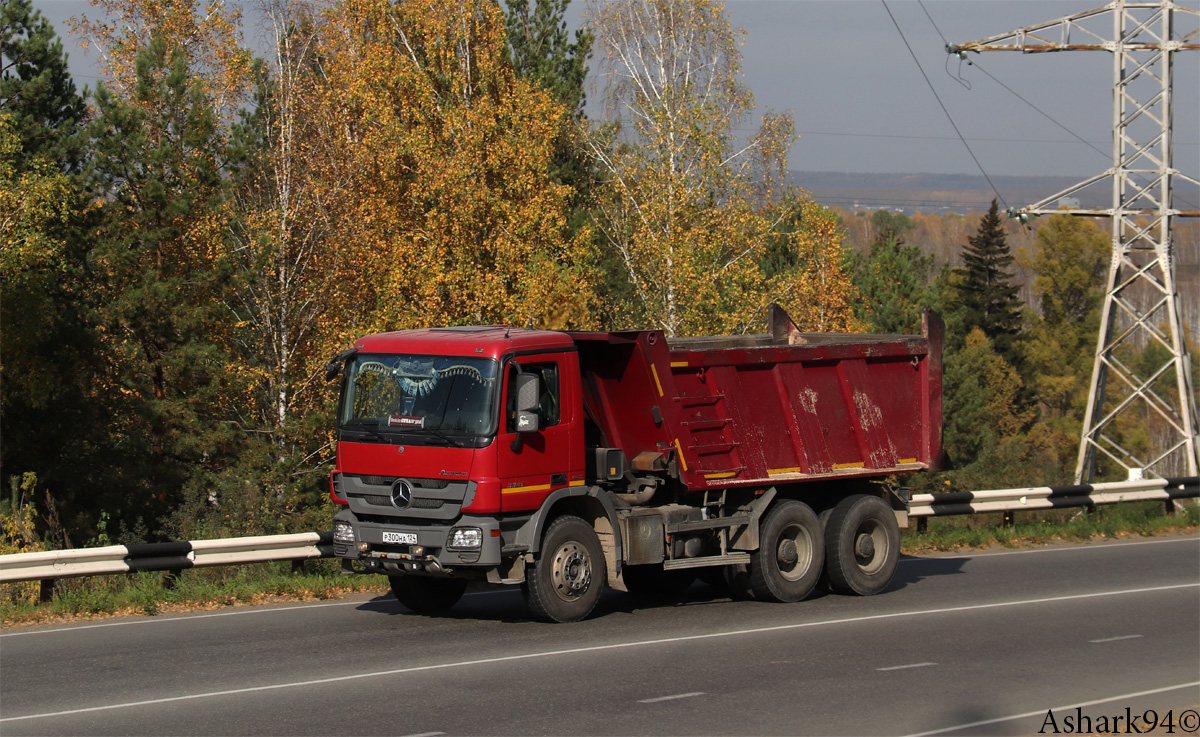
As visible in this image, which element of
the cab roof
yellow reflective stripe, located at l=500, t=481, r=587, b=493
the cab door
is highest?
the cab roof

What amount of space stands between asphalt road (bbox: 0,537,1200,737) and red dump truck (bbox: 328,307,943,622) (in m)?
0.53

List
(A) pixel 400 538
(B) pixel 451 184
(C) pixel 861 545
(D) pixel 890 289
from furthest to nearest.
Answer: (D) pixel 890 289 → (B) pixel 451 184 → (C) pixel 861 545 → (A) pixel 400 538

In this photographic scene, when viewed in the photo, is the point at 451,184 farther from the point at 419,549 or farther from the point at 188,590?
the point at 419,549

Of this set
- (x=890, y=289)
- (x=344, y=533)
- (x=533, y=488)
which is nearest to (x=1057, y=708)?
(x=533, y=488)

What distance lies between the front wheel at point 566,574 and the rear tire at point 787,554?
202 centimetres

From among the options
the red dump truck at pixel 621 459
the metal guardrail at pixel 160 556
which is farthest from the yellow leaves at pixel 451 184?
the metal guardrail at pixel 160 556

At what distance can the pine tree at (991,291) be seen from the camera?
70.0 metres

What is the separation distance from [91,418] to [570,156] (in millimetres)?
17991

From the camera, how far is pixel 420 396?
461 inches

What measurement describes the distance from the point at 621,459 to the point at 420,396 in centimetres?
213

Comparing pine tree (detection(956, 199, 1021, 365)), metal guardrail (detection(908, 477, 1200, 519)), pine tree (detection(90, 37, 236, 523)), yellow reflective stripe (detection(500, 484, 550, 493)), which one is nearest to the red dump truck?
yellow reflective stripe (detection(500, 484, 550, 493))

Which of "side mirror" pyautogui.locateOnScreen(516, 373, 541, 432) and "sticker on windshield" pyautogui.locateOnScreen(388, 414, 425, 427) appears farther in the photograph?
"sticker on windshield" pyautogui.locateOnScreen(388, 414, 425, 427)

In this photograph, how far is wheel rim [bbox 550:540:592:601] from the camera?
1182 cm

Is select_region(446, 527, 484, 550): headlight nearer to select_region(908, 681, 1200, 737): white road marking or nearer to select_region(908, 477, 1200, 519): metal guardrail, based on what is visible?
select_region(908, 681, 1200, 737): white road marking
